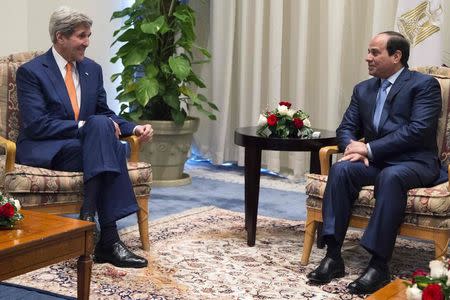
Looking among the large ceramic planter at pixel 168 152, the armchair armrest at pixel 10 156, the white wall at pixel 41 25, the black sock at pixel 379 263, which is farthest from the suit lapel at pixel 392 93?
→ the white wall at pixel 41 25

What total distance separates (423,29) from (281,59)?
59.6 inches

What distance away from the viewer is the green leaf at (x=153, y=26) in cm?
521

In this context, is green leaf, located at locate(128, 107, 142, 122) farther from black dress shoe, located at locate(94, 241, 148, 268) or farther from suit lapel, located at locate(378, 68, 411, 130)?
suit lapel, located at locate(378, 68, 411, 130)

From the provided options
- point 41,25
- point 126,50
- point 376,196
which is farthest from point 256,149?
point 41,25

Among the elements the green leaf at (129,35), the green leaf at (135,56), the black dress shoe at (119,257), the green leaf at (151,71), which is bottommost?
the black dress shoe at (119,257)

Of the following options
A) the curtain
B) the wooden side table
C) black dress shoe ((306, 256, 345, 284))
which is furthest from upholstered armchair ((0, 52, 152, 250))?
the curtain

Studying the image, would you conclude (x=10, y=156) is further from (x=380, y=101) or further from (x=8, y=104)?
(x=380, y=101)

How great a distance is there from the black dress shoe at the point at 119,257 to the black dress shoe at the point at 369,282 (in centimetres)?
99

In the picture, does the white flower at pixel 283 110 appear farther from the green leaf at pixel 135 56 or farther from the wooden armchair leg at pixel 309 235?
the green leaf at pixel 135 56

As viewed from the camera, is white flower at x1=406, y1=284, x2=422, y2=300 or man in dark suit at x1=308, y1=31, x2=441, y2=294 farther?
man in dark suit at x1=308, y1=31, x2=441, y2=294

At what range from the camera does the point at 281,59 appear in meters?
6.02

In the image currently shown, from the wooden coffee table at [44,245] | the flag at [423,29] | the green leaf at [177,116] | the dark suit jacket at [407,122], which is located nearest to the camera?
the wooden coffee table at [44,245]

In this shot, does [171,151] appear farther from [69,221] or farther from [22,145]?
[69,221]

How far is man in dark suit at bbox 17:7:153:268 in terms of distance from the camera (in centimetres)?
353
